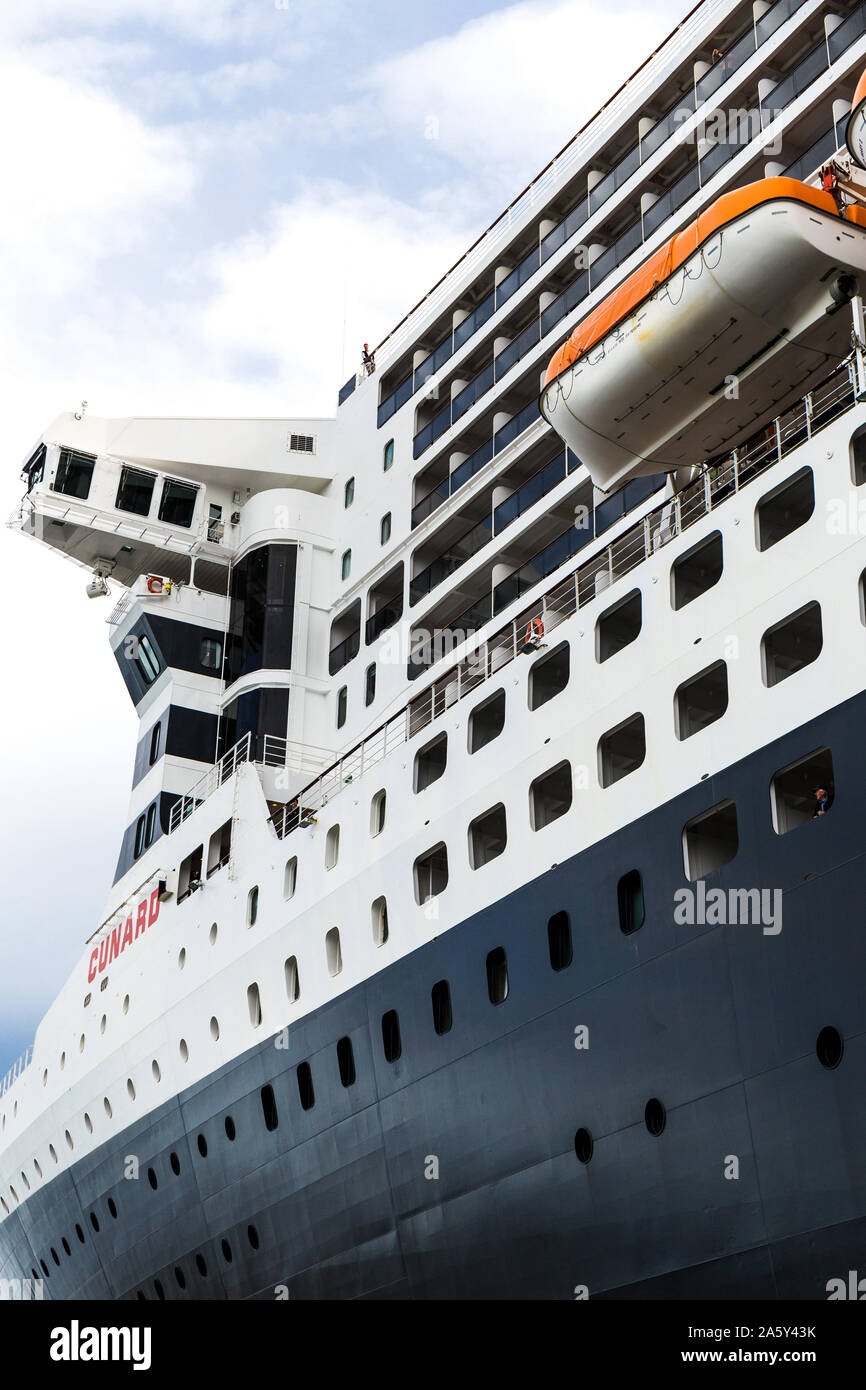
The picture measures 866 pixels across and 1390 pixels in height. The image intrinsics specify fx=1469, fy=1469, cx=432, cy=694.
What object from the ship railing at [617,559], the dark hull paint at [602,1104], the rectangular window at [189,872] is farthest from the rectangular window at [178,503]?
the dark hull paint at [602,1104]

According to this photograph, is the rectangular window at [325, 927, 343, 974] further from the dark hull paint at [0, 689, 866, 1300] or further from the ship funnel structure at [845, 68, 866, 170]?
the ship funnel structure at [845, 68, 866, 170]

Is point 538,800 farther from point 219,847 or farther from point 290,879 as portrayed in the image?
point 219,847

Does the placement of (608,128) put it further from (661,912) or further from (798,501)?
(661,912)

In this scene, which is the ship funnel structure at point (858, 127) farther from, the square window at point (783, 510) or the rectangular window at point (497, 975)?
the rectangular window at point (497, 975)

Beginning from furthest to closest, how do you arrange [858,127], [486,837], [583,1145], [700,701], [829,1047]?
[486,837] < [700,701] < [858,127] < [583,1145] < [829,1047]

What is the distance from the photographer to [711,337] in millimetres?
13773

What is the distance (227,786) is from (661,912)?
984 cm

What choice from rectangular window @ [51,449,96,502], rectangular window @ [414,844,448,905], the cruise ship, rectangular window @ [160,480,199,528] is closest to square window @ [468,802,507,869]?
the cruise ship

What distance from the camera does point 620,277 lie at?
1961 centimetres

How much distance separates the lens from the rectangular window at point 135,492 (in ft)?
86.4

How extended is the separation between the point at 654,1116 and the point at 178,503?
17.5m

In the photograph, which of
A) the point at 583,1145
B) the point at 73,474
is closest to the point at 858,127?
the point at 583,1145

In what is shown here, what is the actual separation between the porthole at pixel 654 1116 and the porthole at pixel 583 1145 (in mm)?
730
